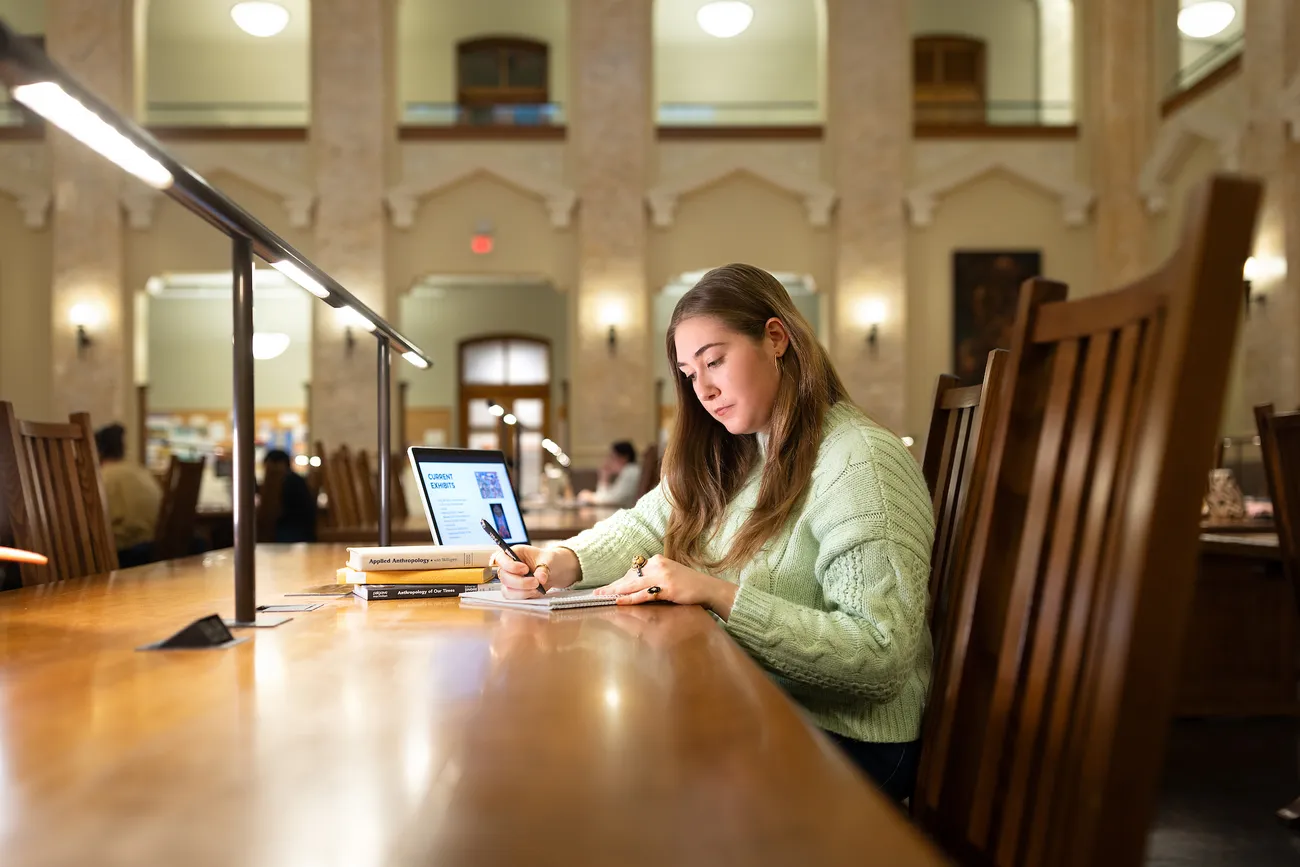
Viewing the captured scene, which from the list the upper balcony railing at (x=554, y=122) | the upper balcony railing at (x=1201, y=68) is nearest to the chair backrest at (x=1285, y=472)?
the upper balcony railing at (x=1201, y=68)

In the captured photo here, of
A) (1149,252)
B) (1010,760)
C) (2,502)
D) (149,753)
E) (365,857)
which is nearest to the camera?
(365,857)

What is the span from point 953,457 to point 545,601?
83 cm

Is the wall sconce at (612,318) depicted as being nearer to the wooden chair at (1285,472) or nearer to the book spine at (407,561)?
the wooden chair at (1285,472)

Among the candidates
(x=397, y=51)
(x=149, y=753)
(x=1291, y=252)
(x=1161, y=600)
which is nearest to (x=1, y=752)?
(x=149, y=753)

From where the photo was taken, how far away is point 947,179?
458 inches

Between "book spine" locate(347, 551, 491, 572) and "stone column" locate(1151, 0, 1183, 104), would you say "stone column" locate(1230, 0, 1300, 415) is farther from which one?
"book spine" locate(347, 551, 491, 572)

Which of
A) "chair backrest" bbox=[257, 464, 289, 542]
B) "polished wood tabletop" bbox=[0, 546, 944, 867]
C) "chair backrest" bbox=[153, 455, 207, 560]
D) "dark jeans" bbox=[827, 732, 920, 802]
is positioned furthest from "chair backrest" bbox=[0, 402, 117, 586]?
"chair backrest" bbox=[257, 464, 289, 542]

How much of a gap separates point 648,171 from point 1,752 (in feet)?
37.3

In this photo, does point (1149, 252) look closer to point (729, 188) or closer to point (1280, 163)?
point (1280, 163)

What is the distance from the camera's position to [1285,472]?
2.77 meters

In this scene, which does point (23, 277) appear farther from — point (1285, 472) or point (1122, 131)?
point (1285, 472)

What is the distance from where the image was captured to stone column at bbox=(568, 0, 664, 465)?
460 inches

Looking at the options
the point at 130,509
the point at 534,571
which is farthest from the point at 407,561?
the point at 130,509

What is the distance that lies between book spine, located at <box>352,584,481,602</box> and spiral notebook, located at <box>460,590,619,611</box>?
9cm
